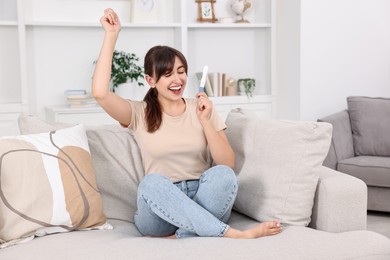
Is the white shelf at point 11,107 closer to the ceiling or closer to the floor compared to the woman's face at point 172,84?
closer to the floor

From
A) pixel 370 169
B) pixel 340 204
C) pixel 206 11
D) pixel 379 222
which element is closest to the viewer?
pixel 340 204

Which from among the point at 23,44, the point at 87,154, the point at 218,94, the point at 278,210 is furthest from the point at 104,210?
the point at 218,94

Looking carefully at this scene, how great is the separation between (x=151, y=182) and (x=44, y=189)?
38cm

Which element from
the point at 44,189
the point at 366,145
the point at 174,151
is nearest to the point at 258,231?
the point at 174,151

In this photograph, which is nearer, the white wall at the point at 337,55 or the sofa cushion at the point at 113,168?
the sofa cushion at the point at 113,168

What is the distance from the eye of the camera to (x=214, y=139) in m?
2.54

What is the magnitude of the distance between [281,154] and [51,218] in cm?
89

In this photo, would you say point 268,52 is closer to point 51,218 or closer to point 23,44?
point 23,44

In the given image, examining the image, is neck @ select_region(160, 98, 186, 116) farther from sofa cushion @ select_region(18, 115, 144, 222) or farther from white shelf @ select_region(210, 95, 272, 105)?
white shelf @ select_region(210, 95, 272, 105)

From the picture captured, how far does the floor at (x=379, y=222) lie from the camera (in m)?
3.82

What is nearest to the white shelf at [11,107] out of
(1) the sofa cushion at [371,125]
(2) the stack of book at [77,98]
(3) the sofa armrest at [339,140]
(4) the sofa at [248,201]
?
(2) the stack of book at [77,98]

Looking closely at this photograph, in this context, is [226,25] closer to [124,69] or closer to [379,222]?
[124,69]

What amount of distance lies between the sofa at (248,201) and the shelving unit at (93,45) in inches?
84.2

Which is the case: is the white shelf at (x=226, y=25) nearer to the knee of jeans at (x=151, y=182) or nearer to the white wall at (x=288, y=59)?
the white wall at (x=288, y=59)
